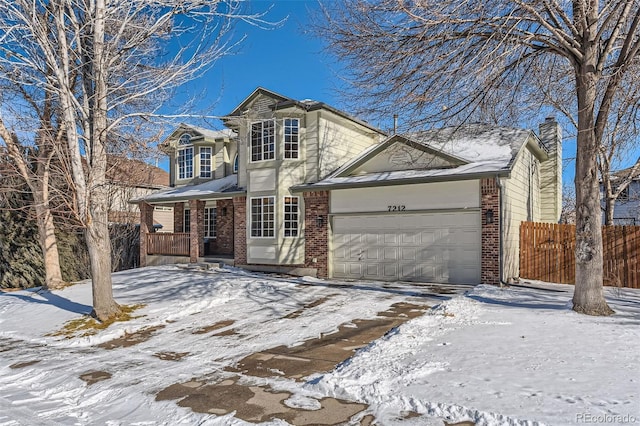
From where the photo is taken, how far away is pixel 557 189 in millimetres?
18359

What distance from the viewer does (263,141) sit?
55.6 ft

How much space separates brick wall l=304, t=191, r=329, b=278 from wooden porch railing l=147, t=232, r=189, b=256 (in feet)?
22.7

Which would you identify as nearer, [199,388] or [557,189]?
[199,388]

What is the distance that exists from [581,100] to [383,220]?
7.07 metres

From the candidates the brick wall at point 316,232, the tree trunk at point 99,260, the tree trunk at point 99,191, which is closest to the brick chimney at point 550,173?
the brick wall at point 316,232

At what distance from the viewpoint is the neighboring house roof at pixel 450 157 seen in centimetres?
1238

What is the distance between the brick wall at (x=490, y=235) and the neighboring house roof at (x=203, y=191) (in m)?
9.74

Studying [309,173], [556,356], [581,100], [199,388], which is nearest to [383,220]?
[309,173]

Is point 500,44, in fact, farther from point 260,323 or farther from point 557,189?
point 557,189

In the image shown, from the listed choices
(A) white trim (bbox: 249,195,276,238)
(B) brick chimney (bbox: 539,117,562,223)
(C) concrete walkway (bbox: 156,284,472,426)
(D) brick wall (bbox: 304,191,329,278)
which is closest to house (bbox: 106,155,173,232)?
(A) white trim (bbox: 249,195,276,238)

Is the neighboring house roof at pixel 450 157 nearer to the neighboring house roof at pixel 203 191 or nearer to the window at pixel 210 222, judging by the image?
the neighboring house roof at pixel 203 191

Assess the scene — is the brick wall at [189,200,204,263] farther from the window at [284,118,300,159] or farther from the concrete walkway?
the concrete walkway

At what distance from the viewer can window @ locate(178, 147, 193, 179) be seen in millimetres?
23250

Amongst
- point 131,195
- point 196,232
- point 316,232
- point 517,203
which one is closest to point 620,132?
point 517,203
